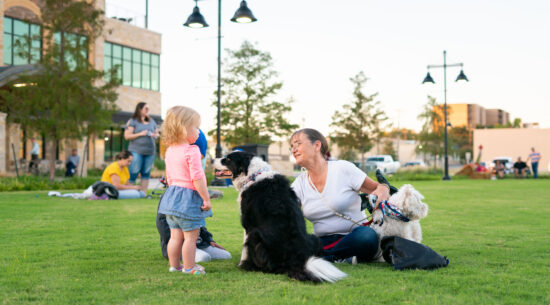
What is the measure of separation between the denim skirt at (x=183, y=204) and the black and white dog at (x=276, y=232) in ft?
1.49

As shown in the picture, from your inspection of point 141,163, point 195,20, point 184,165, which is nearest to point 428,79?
point 195,20

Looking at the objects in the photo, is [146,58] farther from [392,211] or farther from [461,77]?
[392,211]

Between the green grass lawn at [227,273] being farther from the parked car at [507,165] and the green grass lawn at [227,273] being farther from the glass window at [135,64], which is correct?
the parked car at [507,165]

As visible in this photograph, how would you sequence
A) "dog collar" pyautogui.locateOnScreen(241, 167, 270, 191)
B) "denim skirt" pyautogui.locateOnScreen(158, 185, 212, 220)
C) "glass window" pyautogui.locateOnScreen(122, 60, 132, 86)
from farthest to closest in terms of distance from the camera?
"glass window" pyautogui.locateOnScreen(122, 60, 132, 86) < "dog collar" pyautogui.locateOnScreen(241, 167, 270, 191) < "denim skirt" pyautogui.locateOnScreen(158, 185, 212, 220)

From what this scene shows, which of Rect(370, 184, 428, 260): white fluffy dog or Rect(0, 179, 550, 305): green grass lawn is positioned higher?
Rect(370, 184, 428, 260): white fluffy dog

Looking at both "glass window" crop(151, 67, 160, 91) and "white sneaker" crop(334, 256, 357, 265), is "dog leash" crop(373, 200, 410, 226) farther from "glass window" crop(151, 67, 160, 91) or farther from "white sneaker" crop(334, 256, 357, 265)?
"glass window" crop(151, 67, 160, 91)

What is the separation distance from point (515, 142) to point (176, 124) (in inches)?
3123

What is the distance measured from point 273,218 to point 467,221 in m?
5.96

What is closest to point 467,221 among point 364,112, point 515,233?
point 515,233

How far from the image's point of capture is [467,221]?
8.99 meters

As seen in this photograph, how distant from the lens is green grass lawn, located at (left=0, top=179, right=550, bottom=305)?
3.61 meters

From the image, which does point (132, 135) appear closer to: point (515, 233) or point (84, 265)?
point (84, 265)

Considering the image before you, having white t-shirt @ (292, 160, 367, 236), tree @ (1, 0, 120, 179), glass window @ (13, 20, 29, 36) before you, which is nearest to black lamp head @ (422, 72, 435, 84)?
tree @ (1, 0, 120, 179)

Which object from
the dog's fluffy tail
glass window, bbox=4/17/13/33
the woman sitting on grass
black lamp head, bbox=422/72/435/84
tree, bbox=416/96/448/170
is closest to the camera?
the dog's fluffy tail
